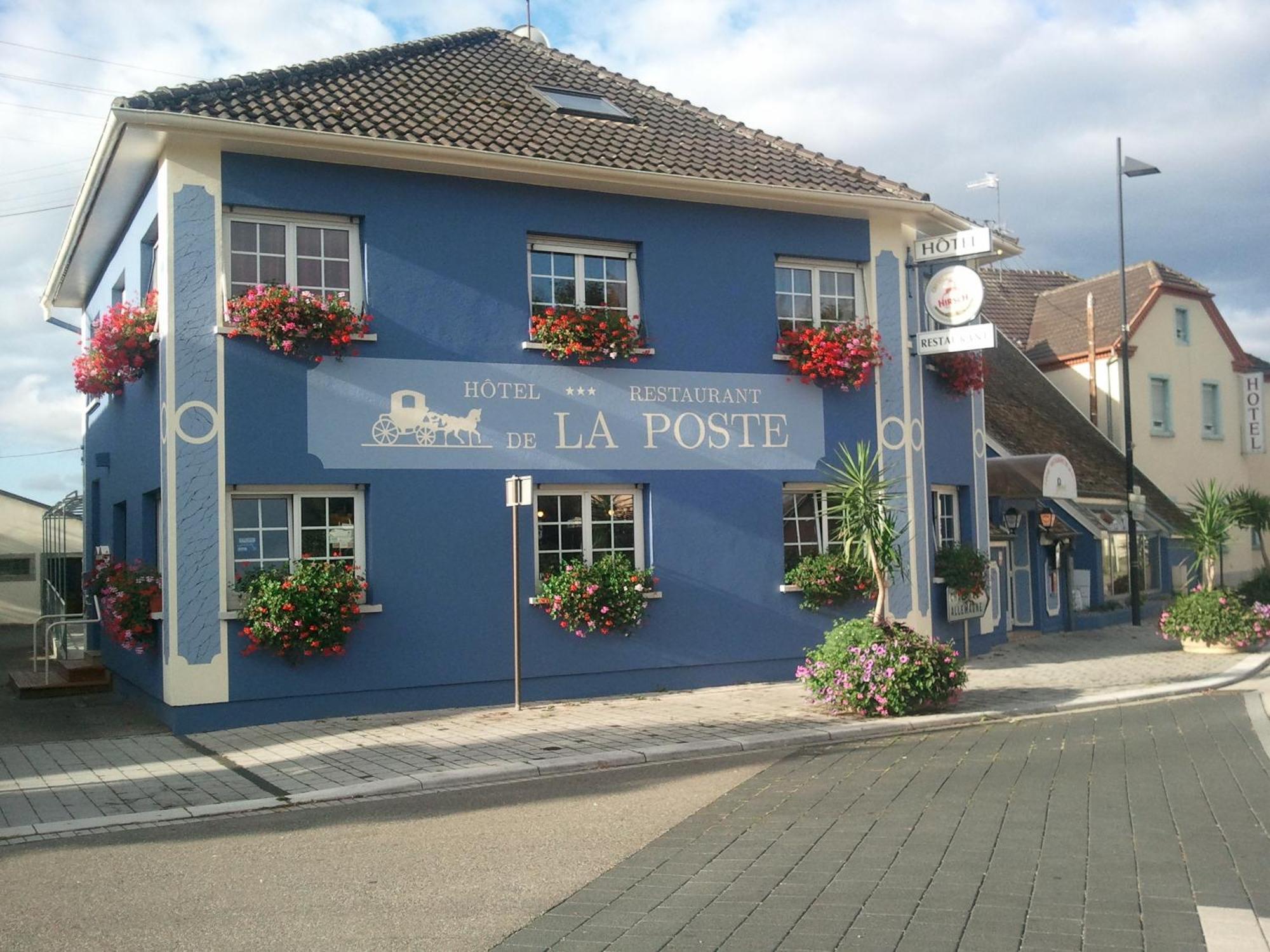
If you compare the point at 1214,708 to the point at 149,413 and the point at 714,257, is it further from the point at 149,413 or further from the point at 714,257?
the point at 149,413

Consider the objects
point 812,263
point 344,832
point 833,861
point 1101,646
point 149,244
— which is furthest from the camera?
point 1101,646

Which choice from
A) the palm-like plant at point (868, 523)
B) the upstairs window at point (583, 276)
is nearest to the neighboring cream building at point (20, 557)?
the upstairs window at point (583, 276)

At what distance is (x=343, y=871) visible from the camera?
6.92 meters

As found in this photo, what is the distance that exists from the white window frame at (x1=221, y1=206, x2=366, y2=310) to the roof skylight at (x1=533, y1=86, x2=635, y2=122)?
371 cm

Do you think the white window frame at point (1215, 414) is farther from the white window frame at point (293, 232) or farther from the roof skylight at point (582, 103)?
the white window frame at point (293, 232)

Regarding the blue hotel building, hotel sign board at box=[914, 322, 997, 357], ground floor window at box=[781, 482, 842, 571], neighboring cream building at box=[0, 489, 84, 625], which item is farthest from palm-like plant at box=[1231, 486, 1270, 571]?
neighboring cream building at box=[0, 489, 84, 625]

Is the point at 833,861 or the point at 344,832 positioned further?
the point at 344,832

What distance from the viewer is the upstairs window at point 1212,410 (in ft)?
106

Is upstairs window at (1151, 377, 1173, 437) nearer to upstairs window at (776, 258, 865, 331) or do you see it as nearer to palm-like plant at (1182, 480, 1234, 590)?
palm-like plant at (1182, 480, 1234, 590)

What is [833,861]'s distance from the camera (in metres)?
6.79

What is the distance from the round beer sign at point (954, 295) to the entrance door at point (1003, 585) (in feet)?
16.0

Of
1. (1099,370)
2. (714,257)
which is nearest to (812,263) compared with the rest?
(714,257)

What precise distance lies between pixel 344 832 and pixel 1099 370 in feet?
85.6

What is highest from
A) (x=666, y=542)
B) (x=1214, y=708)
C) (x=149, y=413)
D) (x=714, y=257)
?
(x=714, y=257)
